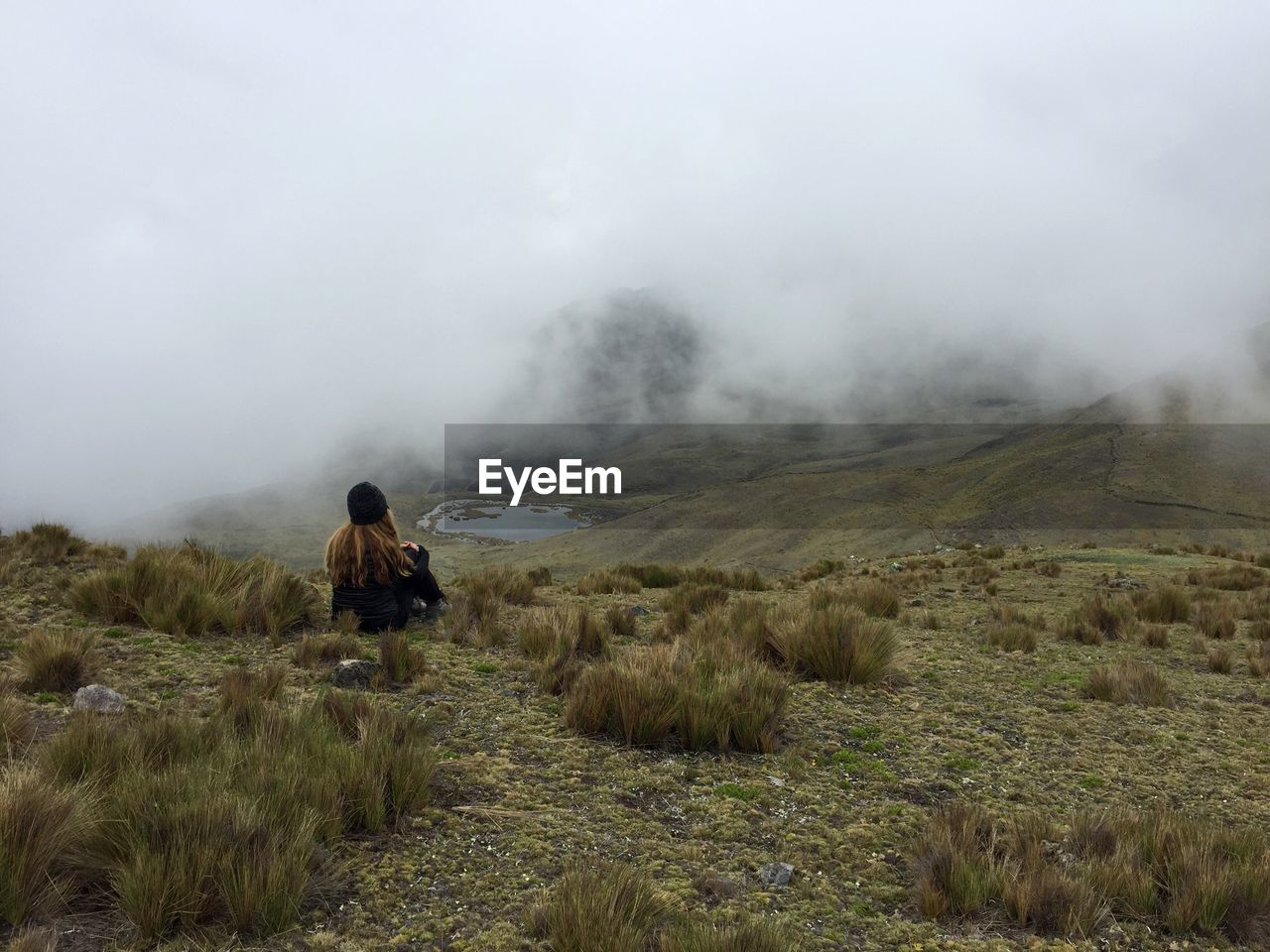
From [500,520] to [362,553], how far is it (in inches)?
5197

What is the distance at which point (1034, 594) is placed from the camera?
14500 mm

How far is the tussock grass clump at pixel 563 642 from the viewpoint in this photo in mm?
5996

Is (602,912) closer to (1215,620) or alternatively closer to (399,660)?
(399,660)

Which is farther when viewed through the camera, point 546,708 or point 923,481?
point 923,481

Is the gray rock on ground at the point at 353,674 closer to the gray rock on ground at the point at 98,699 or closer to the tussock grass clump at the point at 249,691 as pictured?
the tussock grass clump at the point at 249,691

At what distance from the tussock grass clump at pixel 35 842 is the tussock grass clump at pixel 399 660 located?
2862 millimetres

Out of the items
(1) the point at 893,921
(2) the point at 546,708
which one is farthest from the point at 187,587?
(1) the point at 893,921

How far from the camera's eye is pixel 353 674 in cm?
571

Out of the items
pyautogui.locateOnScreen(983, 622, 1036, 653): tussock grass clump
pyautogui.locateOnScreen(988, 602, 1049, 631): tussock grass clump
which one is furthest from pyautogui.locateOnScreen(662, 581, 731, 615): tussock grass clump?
pyautogui.locateOnScreen(988, 602, 1049, 631): tussock grass clump

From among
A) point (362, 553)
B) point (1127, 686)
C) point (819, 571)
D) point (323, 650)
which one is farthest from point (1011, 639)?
point (819, 571)

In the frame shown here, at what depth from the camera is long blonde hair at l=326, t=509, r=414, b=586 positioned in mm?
7359

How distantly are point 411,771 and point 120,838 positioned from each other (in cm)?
119

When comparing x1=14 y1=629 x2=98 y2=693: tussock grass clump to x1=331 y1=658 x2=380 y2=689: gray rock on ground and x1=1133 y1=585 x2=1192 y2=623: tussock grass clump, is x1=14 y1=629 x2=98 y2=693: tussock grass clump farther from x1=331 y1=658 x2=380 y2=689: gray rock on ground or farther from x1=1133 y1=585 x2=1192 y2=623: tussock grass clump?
x1=1133 y1=585 x2=1192 y2=623: tussock grass clump

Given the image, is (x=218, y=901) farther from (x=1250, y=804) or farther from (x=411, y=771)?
(x=1250, y=804)
